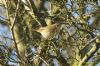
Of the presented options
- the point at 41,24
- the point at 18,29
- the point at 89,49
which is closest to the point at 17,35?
the point at 18,29

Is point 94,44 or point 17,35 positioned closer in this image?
point 94,44

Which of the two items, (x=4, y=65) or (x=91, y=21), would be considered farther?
(x=91, y=21)

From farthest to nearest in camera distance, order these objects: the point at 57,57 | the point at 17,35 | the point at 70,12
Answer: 1. the point at 17,35
2. the point at 57,57
3. the point at 70,12

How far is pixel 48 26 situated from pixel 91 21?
93 cm

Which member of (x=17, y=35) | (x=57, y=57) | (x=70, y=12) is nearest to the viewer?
(x=70, y=12)

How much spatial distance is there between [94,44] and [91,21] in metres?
0.77

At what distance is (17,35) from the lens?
5.70 meters

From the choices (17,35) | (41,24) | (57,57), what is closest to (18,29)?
(17,35)

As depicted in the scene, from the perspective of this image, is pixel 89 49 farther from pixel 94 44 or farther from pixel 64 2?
pixel 64 2

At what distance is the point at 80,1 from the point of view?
4938mm

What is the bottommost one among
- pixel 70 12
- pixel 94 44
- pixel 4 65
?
pixel 4 65

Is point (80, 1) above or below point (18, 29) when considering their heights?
above

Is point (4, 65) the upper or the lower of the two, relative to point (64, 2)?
lower

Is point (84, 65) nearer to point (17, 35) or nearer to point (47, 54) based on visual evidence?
point (47, 54)
